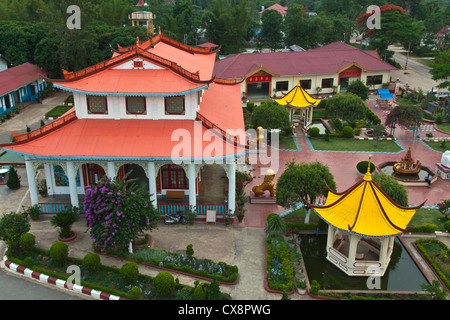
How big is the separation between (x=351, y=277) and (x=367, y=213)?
320cm

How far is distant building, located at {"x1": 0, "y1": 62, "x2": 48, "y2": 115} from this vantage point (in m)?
43.2

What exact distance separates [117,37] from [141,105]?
30016 millimetres

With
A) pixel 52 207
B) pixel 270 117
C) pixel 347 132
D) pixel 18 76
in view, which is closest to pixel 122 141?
pixel 52 207

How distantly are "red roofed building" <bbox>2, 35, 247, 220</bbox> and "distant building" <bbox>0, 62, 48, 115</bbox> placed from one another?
2022 cm

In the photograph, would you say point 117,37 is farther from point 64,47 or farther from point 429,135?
point 429,135

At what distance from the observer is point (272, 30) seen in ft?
237

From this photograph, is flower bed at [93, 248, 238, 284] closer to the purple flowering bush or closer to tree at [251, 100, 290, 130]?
the purple flowering bush

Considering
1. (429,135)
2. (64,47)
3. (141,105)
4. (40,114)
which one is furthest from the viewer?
(64,47)

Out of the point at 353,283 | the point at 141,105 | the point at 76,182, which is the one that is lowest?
the point at 353,283

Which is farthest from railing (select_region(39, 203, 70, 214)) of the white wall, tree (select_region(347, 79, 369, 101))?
A: tree (select_region(347, 79, 369, 101))

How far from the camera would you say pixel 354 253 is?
2109cm

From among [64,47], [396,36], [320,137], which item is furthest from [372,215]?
[396,36]

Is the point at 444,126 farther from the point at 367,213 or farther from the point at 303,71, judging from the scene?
the point at 367,213

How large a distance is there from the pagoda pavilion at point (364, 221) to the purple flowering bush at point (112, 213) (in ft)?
28.7
